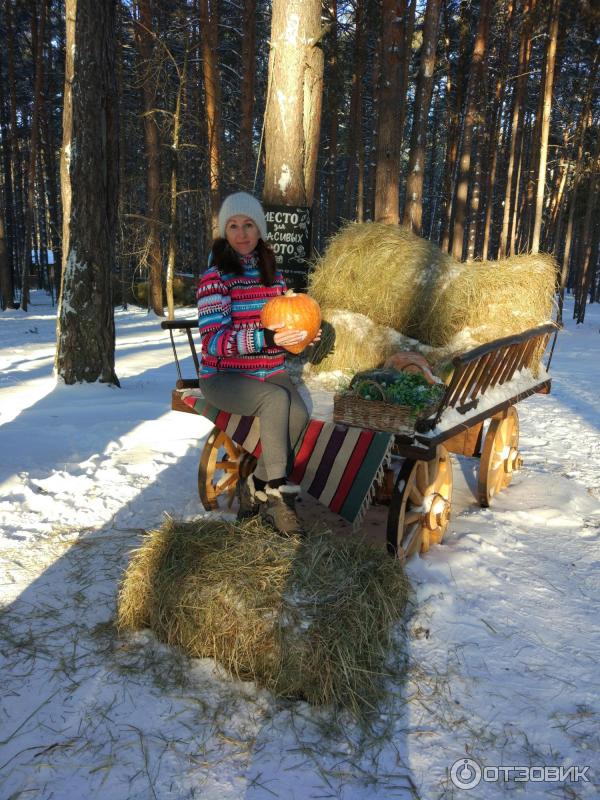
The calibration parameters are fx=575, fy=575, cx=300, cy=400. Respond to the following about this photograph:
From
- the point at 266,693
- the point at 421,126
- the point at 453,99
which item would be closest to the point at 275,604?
the point at 266,693

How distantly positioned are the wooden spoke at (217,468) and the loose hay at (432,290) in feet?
12.5

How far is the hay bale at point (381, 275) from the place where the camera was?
7.19 m

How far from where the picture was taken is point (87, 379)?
702 cm

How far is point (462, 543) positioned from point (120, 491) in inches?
95.1

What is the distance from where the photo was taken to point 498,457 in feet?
14.3

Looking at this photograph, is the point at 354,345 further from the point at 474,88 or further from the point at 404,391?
the point at 474,88

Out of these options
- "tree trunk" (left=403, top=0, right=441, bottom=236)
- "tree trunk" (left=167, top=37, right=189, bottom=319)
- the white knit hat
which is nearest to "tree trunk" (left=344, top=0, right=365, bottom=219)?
"tree trunk" (left=403, top=0, right=441, bottom=236)

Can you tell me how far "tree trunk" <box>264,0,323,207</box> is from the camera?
5.43 m

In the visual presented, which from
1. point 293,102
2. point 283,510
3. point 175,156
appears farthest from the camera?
point 175,156

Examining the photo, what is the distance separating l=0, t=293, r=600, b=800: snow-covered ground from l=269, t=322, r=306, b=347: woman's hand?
1.42 m

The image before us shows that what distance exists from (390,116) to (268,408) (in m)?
8.83

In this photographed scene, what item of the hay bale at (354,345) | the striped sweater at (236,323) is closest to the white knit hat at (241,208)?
the striped sweater at (236,323)

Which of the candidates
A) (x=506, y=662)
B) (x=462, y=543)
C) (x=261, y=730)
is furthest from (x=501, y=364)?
(x=261, y=730)

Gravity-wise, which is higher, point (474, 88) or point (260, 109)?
point (260, 109)
